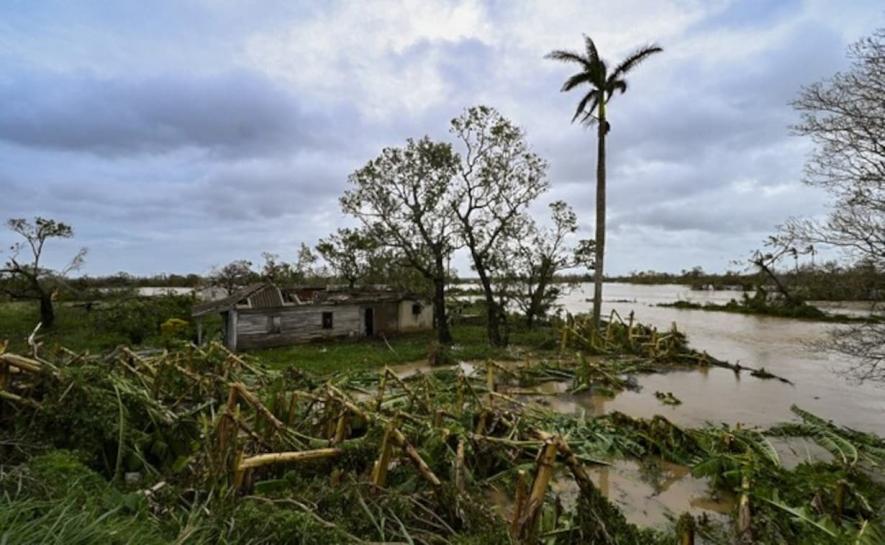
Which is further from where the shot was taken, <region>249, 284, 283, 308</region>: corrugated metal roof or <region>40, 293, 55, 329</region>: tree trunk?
<region>40, 293, 55, 329</region>: tree trunk

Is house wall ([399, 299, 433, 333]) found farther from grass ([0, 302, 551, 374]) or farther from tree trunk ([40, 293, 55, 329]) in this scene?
tree trunk ([40, 293, 55, 329])

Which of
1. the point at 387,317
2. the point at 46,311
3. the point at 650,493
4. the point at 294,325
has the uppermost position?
the point at 46,311

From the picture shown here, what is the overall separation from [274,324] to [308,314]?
1.61 metres

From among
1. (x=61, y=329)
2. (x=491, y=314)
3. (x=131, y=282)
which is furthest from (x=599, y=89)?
(x=131, y=282)

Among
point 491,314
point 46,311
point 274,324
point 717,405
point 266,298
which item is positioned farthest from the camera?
point 46,311

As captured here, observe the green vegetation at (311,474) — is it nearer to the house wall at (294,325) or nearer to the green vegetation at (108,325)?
the house wall at (294,325)

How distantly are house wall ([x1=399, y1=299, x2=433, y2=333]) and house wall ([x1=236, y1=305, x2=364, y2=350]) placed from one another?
8.65 feet

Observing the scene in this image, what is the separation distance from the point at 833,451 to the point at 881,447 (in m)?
1.40

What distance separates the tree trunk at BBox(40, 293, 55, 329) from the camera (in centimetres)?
2428

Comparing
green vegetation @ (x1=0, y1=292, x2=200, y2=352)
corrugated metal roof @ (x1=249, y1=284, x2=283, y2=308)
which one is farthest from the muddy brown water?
green vegetation @ (x1=0, y1=292, x2=200, y2=352)

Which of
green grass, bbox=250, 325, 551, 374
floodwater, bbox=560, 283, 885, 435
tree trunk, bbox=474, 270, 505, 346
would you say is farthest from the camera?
tree trunk, bbox=474, 270, 505, 346

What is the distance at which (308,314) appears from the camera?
2169 cm

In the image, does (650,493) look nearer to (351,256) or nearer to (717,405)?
(717,405)

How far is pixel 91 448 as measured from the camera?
14.7 ft
